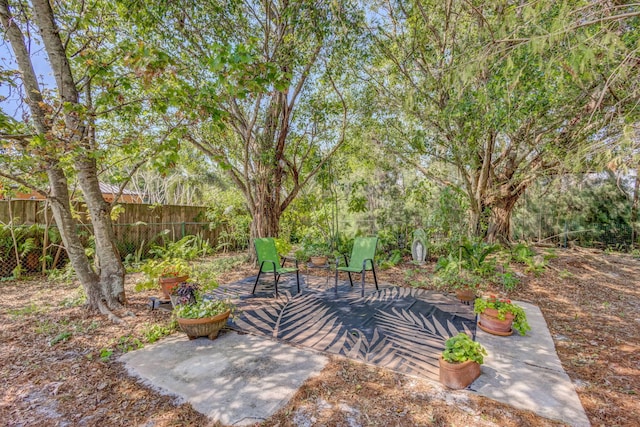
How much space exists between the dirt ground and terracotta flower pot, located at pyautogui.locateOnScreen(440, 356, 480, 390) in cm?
6

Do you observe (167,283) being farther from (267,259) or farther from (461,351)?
(461,351)

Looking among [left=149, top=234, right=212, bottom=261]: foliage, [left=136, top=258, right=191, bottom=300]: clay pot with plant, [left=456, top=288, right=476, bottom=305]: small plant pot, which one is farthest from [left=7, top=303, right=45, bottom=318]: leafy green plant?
[left=456, top=288, right=476, bottom=305]: small plant pot

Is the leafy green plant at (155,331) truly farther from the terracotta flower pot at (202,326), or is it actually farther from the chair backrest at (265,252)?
the chair backrest at (265,252)

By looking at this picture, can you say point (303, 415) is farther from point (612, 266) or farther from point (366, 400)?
point (612, 266)

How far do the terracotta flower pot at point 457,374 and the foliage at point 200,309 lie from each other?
1971 mm

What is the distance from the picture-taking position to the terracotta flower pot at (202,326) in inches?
104

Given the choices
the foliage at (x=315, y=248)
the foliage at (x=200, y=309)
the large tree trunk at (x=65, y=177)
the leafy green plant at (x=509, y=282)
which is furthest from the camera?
the foliage at (x=315, y=248)

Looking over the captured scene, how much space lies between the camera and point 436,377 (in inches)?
82.4

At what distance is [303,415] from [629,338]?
334cm

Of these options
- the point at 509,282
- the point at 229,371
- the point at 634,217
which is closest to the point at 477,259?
the point at 509,282

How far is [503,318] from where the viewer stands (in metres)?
2.78

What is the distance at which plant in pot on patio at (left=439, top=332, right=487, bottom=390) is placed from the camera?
6.34 feet

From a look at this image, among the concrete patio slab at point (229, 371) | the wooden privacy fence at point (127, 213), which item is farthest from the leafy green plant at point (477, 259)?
the wooden privacy fence at point (127, 213)

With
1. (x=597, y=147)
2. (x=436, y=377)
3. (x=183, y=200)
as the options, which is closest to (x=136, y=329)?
(x=436, y=377)
